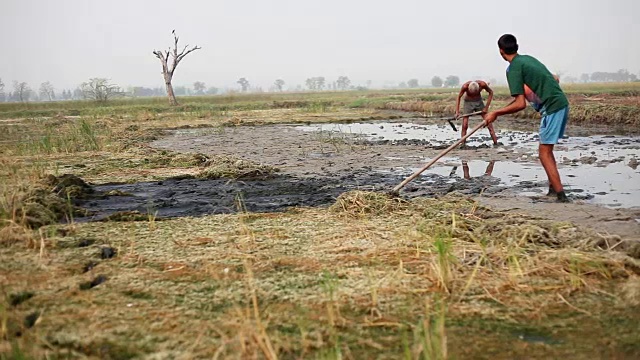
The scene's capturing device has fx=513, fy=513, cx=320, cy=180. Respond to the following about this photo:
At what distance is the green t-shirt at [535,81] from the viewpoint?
211 inches

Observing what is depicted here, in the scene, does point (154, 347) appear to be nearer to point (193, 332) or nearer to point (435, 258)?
point (193, 332)

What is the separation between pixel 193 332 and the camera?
8.17 feet

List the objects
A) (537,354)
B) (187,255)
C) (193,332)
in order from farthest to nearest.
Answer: (187,255) < (193,332) < (537,354)

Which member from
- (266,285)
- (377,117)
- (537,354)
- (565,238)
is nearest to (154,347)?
(266,285)

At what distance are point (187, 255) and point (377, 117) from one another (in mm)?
19343

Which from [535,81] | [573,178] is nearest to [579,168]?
[573,178]

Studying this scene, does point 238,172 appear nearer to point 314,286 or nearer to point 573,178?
point 573,178

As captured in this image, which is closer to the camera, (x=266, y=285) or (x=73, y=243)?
(x=266, y=285)

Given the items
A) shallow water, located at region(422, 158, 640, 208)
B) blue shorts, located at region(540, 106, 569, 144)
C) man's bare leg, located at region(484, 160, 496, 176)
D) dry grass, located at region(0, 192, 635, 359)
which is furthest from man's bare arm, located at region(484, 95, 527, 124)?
man's bare leg, located at region(484, 160, 496, 176)

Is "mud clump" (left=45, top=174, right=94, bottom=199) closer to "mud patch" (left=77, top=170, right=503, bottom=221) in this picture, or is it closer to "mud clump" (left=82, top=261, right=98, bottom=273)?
"mud patch" (left=77, top=170, right=503, bottom=221)

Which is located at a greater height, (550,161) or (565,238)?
(550,161)

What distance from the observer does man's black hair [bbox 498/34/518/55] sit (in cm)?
544

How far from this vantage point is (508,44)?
5.46 meters

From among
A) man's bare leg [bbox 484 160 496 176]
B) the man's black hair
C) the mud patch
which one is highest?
the man's black hair
